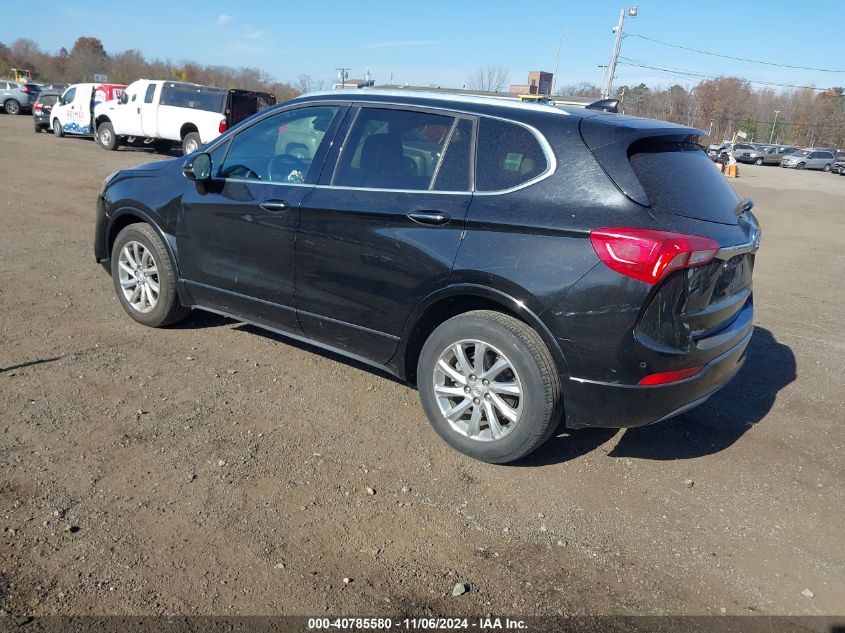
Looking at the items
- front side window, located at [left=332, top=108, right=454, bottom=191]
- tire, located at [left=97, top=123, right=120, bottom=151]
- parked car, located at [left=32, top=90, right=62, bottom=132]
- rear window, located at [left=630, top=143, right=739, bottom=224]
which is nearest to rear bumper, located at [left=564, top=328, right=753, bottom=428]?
rear window, located at [left=630, top=143, right=739, bottom=224]

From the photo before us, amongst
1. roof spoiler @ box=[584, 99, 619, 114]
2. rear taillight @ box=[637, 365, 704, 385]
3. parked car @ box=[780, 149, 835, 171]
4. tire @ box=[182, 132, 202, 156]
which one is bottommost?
rear taillight @ box=[637, 365, 704, 385]

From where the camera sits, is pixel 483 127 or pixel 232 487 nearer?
pixel 232 487

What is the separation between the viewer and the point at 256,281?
4445mm

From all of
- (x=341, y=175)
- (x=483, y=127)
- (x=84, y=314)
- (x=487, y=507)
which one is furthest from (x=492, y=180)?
(x=84, y=314)

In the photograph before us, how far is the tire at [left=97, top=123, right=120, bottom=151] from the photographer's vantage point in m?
20.5

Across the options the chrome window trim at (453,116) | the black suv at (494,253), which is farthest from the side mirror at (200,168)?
the chrome window trim at (453,116)

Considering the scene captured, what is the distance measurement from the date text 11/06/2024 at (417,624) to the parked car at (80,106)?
70.5ft

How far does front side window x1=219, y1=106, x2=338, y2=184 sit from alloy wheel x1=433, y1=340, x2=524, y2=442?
1.46m

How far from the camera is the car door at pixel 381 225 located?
363cm

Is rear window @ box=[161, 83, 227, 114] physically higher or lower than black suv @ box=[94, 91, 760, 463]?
higher

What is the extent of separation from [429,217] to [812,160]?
175ft

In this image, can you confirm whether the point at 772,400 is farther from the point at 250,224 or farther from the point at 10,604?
the point at 10,604

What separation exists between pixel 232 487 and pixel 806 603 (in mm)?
2564

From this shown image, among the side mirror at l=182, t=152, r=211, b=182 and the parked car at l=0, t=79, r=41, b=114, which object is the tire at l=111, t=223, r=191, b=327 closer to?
the side mirror at l=182, t=152, r=211, b=182
